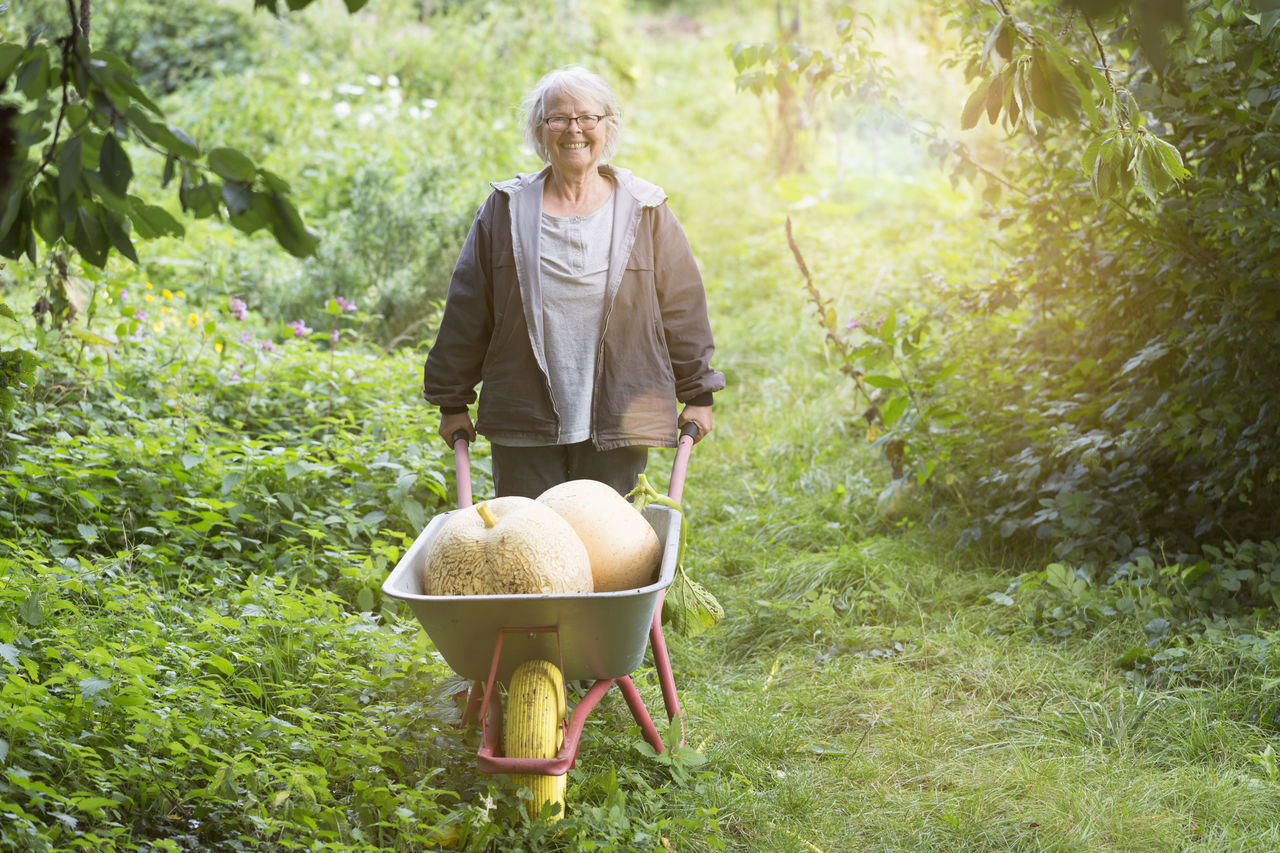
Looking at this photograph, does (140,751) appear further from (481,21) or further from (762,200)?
(481,21)

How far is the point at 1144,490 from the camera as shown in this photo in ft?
13.2

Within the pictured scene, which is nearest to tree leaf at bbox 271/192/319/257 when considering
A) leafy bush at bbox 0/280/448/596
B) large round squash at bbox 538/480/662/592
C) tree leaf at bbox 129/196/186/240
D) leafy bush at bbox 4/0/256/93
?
tree leaf at bbox 129/196/186/240

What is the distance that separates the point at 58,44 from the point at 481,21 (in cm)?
1158

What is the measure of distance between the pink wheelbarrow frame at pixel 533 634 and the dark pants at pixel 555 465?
0.63 metres

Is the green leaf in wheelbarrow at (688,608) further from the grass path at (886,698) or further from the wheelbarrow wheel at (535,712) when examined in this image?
the wheelbarrow wheel at (535,712)

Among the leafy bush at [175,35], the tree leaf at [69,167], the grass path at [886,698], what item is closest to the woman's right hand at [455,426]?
the grass path at [886,698]

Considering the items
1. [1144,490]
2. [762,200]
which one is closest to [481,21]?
[762,200]

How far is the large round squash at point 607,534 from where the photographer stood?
2486 mm

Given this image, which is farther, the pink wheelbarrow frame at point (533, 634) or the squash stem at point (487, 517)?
the squash stem at point (487, 517)

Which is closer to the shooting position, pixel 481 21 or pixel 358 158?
pixel 358 158

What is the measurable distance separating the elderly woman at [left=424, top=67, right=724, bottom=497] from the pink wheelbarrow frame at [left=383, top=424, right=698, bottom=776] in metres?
→ 0.61

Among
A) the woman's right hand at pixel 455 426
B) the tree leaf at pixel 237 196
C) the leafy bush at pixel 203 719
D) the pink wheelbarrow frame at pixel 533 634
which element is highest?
the tree leaf at pixel 237 196

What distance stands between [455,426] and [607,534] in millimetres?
823

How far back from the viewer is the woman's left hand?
3144 mm
